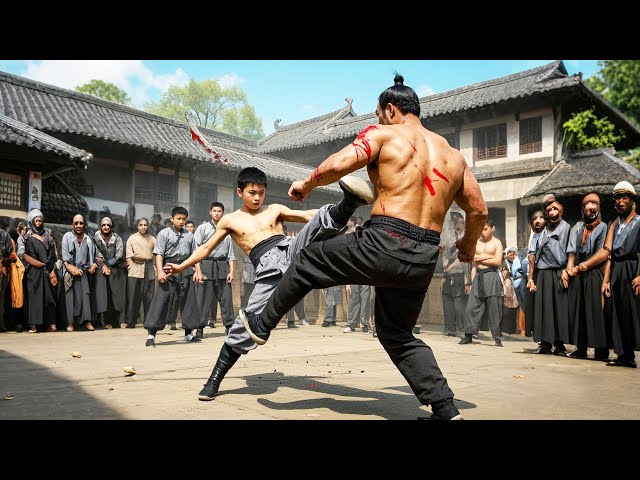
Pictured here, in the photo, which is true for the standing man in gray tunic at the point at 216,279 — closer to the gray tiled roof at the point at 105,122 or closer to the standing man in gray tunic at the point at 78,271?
the standing man in gray tunic at the point at 78,271

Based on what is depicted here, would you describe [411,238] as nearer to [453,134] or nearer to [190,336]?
[190,336]

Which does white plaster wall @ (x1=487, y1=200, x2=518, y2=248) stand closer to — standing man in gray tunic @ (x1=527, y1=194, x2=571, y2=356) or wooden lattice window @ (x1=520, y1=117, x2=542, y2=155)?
wooden lattice window @ (x1=520, y1=117, x2=542, y2=155)

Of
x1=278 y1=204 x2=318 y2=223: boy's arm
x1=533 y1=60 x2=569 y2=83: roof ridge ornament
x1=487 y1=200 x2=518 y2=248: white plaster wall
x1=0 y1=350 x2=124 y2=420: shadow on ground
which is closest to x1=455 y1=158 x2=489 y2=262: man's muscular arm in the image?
x1=278 y1=204 x2=318 y2=223: boy's arm

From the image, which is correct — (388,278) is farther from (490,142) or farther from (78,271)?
(490,142)

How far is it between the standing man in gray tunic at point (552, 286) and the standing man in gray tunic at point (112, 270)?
23.8ft

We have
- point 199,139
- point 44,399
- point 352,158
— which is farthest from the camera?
point 199,139

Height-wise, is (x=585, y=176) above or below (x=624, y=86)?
below

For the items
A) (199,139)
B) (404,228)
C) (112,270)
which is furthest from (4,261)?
(199,139)

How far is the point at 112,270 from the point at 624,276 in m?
Answer: 8.36

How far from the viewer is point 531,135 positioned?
16797 mm

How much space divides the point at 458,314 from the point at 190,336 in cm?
461

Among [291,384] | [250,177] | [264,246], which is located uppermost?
[250,177]

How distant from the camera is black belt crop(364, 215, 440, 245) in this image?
9.30ft

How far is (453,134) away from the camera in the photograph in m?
18.5
